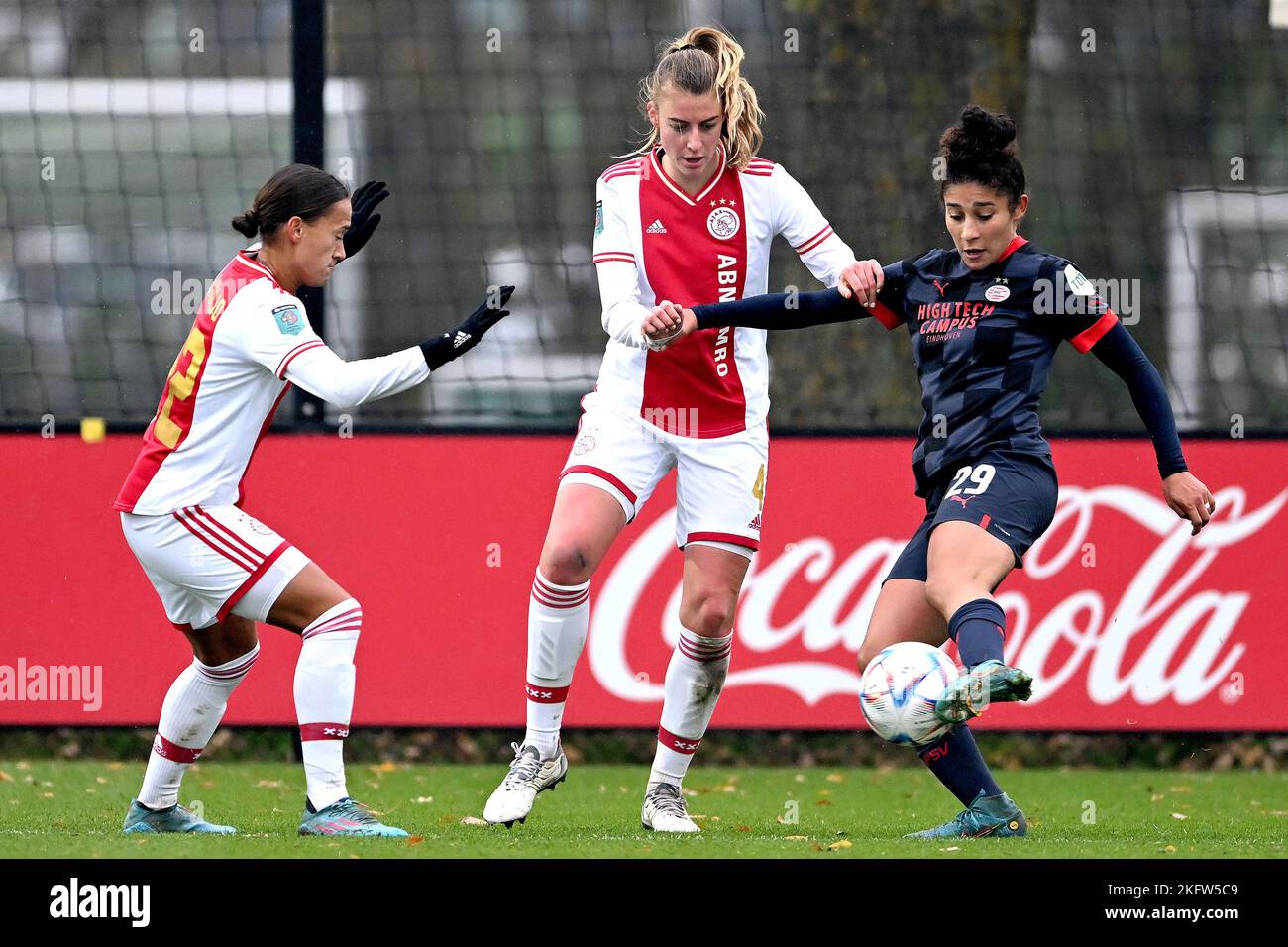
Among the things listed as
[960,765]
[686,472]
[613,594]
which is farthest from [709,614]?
[613,594]

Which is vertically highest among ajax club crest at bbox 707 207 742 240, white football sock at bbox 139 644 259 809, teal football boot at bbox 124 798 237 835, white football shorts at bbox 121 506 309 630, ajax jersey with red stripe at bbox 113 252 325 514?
ajax club crest at bbox 707 207 742 240

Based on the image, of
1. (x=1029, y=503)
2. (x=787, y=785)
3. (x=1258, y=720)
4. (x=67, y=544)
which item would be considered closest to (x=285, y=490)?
(x=67, y=544)

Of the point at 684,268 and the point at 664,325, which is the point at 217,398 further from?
the point at 684,268

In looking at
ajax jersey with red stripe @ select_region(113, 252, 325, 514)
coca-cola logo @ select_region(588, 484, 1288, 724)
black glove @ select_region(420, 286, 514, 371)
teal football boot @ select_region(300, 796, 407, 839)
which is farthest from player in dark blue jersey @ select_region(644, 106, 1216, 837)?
coca-cola logo @ select_region(588, 484, 1288, 724)

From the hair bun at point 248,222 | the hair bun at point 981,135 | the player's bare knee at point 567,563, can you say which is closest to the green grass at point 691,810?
the player's bare knee at point 567,563

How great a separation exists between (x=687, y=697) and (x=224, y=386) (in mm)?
1622

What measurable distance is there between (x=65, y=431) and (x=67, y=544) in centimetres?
45

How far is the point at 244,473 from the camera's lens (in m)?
4.87

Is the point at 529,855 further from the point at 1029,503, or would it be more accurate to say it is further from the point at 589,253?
the point at 589,253

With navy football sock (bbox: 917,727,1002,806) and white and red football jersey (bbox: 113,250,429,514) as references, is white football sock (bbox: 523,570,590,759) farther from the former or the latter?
navy football sock (bbox: 917,727,1002,806)

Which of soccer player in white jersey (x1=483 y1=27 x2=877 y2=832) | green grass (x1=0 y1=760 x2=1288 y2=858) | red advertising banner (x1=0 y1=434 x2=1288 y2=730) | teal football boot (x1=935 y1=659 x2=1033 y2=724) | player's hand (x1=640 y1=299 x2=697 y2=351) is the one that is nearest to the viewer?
teal football boot (x1=935 y1=659 x2=1033 y2=724)

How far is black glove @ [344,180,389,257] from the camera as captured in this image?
5.28 m

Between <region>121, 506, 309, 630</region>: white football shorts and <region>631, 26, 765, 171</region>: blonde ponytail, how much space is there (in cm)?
170

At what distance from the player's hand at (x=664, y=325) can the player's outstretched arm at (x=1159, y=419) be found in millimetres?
1108
